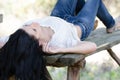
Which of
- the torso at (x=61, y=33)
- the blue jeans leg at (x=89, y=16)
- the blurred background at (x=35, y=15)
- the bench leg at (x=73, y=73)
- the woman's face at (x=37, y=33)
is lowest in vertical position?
the blurred background at (x=35, y=15)

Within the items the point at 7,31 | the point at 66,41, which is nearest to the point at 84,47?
the point at 66,41

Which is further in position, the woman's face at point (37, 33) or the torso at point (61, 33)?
the torso at point (61, 33)

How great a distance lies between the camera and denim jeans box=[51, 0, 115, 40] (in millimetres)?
4336

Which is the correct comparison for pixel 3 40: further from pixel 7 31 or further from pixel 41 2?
pixel 41 2

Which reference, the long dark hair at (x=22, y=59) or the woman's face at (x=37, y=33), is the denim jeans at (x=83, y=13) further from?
the long dark hair at (x=22, y=59)

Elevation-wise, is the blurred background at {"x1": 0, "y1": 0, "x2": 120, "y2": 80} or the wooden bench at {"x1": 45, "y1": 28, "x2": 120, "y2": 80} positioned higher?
the wooden bench at {"x1": 45, "y1": 28, "x2": 120, "y2": 80}

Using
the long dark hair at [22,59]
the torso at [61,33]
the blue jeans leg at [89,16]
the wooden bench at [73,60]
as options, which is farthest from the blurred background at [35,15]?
the long dark hair at [22,59]

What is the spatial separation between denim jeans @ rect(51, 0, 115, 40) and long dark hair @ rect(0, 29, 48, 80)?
956mm

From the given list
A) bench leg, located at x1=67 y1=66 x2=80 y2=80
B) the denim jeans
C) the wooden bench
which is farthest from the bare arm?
the denim jeans

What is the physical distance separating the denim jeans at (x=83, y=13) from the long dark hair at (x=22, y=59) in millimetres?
956

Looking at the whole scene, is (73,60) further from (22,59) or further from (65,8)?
(65,8)

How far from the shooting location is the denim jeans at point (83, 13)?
434 cm

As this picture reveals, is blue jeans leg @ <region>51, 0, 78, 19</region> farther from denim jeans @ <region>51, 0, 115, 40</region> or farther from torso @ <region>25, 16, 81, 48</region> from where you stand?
torso @ <region>25, 16, 81, 48</region>

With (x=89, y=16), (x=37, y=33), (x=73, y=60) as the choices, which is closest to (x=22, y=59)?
(x=37, y=33)
